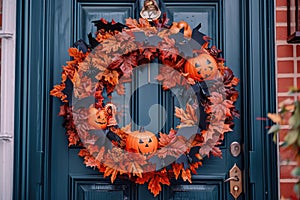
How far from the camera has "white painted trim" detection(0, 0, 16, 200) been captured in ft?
9.02

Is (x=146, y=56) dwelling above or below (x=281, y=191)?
above

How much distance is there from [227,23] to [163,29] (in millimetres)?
Result: 352

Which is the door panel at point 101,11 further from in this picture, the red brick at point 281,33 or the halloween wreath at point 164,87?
the red brick at point 281,33

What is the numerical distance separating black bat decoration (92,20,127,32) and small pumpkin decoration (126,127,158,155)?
0.56m

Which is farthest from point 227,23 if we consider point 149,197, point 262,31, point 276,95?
point 149,197

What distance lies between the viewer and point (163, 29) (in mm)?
2742

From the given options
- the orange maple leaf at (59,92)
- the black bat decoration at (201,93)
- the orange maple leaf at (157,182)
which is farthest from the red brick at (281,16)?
the orange maple leaf at (59,92)

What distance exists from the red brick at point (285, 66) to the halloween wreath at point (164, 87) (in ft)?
0.73

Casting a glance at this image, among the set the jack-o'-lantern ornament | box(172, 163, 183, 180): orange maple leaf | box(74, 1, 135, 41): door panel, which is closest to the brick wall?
the jack-o'-lantern ornament

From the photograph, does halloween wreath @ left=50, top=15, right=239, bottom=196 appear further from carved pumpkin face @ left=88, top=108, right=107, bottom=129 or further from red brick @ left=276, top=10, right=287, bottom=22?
red brick @ left=276, top=10, right=287, bottom=22

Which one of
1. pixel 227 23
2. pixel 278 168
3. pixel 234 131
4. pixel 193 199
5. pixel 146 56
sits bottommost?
pixel 193 199

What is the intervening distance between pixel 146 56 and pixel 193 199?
0.78 meters

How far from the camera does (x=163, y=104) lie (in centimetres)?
279

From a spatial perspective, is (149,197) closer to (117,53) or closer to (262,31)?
(117,53)
